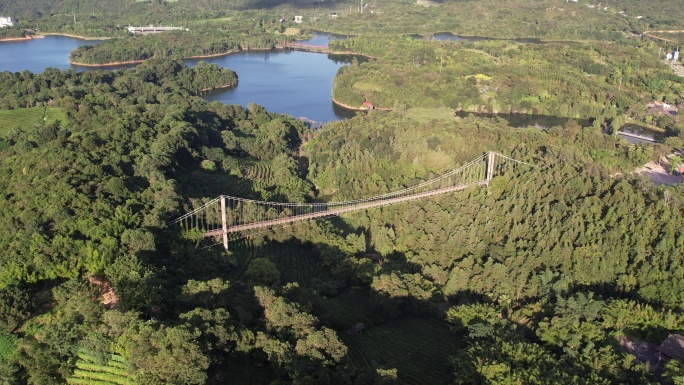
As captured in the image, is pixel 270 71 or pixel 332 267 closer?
pixel 332 267

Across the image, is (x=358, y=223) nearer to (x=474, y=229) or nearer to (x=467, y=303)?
(x=474, y=229)

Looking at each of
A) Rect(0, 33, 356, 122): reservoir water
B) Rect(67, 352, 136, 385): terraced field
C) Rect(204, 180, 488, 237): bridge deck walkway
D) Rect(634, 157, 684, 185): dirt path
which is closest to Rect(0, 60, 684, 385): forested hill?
Rect(67, 352, 136, 385): terraced field

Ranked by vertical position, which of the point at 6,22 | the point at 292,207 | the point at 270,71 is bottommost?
the point at 292,207

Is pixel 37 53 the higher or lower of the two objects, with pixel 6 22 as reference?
lower

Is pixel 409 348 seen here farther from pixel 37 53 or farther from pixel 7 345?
pixel 37 53

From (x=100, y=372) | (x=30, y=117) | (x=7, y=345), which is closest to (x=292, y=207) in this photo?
(x=7, y=345)

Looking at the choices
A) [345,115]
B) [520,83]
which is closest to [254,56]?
[345,115]
